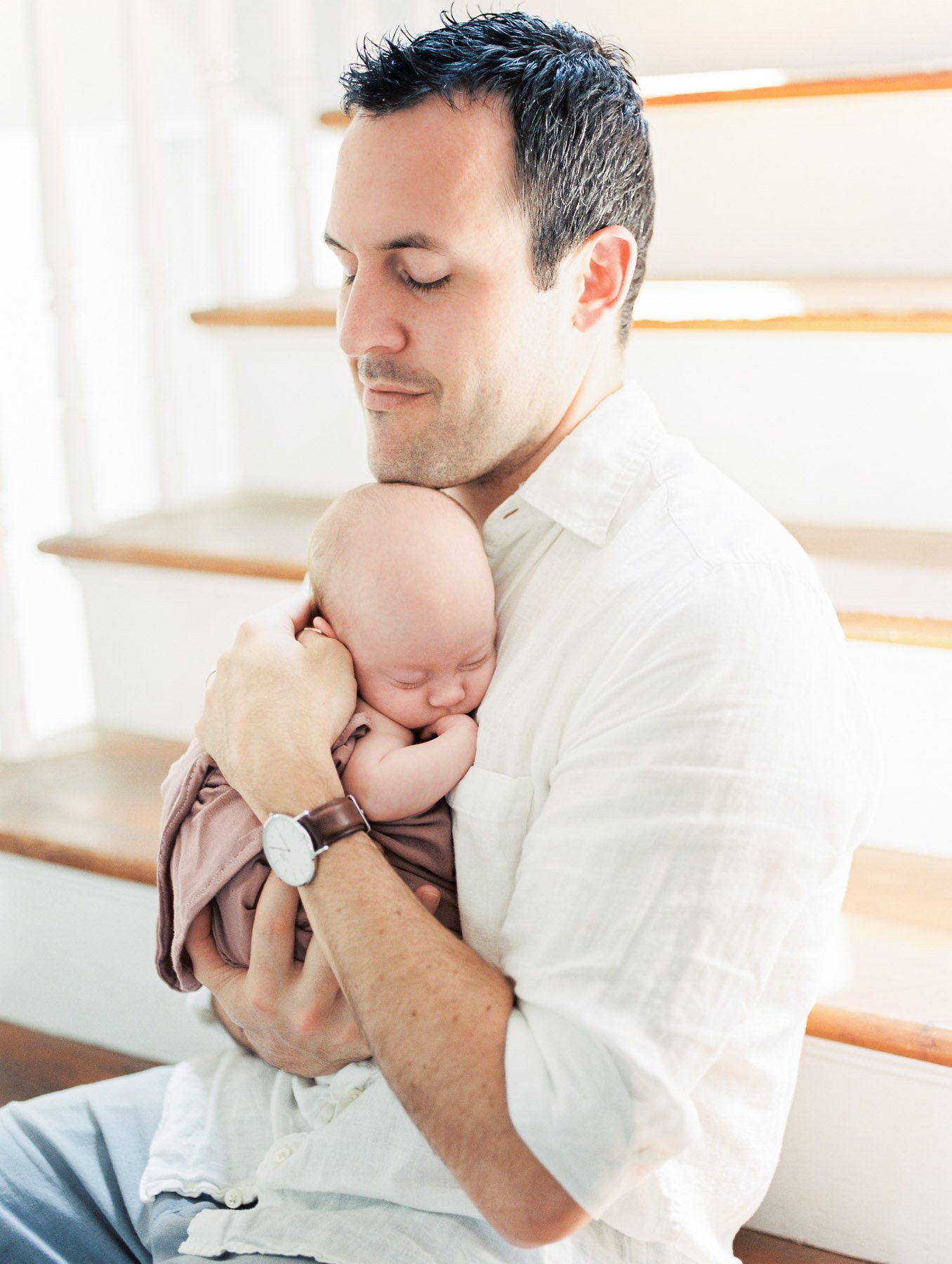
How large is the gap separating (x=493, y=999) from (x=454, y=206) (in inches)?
28.7

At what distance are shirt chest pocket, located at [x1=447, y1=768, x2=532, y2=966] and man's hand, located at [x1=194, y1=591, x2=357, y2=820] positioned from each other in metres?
0.13

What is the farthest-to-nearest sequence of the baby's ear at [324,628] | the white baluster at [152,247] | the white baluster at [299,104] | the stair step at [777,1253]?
1. the white baluster at [299,104]
2. the white baluster at [152,247]
3. the stair step at [777,1253]
4. the baby's ear at [324,628]

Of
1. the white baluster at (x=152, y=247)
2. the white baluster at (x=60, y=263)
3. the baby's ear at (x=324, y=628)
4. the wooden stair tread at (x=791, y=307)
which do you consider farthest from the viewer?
the white baluster at (x=152, y=247)

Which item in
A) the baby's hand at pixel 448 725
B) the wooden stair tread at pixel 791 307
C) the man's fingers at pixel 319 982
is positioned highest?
the wooden stair tread at pixel 791 307

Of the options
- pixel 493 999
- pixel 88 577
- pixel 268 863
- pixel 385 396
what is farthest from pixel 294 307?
pixel 493 999

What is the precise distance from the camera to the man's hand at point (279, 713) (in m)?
1.10

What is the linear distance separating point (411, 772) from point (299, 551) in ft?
2.37

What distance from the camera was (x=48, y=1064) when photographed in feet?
5.59

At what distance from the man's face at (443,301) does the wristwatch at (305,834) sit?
37cm

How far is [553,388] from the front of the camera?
4.11 ft

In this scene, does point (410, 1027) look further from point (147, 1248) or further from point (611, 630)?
point (147, 1248)

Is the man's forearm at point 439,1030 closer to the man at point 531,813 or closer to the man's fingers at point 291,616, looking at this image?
the man at point 531,813

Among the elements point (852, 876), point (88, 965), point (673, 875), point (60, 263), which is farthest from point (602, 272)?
point (88, 965)

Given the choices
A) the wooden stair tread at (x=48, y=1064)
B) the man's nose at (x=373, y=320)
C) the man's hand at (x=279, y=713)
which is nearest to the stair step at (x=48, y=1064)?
the wooden stair tread at (x=48, y=1064)
